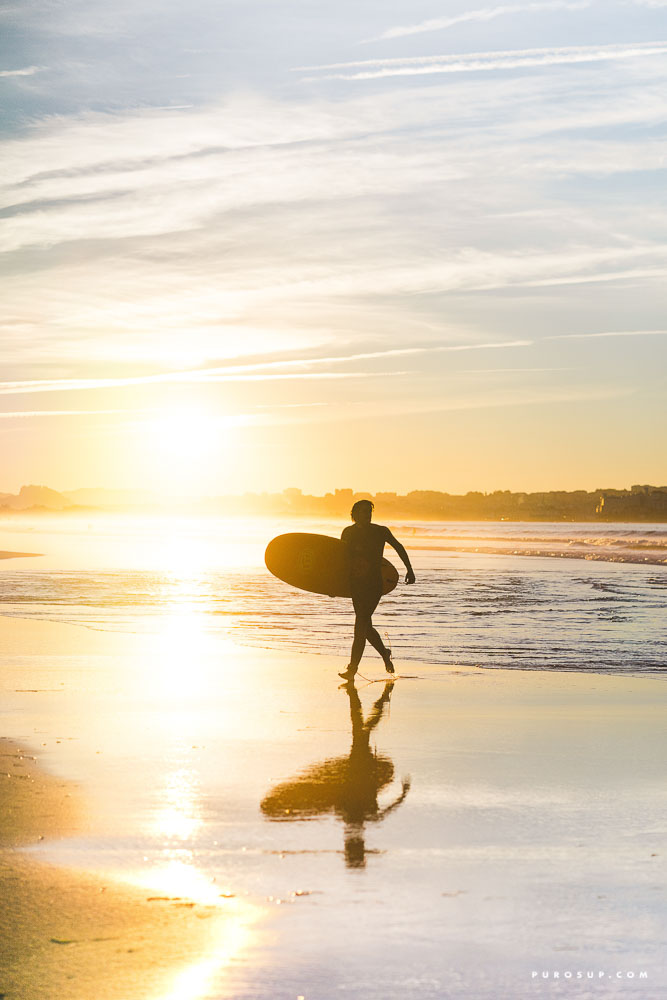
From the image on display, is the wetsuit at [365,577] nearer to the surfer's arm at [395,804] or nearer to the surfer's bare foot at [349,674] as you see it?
the surfer's bare foot at [349,674]

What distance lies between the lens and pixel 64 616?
17.9m

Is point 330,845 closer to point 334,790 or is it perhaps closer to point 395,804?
point 395,804

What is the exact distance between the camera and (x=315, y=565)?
13680 mm

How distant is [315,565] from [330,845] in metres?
8.32

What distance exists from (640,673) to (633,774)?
17.1ft

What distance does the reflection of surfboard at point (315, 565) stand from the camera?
13492mm

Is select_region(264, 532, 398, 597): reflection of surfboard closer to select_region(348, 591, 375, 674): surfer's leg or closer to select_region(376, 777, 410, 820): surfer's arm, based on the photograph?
select_region(348, 591, 375, 674): surfer's leg

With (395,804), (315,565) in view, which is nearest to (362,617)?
(315,565)

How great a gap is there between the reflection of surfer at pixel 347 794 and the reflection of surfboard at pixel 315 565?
215 inches

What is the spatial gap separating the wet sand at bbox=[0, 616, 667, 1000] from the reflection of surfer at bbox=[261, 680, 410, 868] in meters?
0.02

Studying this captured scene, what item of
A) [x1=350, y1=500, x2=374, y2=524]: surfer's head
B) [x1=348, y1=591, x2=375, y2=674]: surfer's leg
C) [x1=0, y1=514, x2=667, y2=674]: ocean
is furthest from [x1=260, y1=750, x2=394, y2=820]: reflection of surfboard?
[x1=0, y1=514, x2=667, y2=674]: ocean

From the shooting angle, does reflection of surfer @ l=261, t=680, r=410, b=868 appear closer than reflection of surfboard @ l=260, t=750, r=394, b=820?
Yes

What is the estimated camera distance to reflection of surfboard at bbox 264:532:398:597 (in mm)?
13492

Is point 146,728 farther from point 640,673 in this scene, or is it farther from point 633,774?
point 640,673
